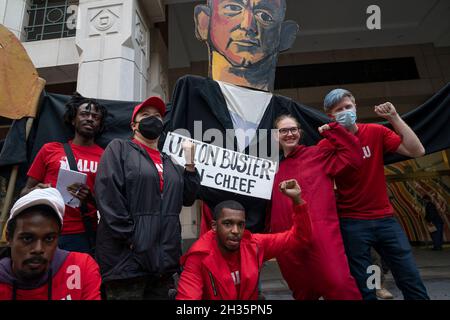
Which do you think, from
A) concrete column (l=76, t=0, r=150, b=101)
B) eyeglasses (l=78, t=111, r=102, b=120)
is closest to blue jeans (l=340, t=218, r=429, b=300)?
eyeglasses (l=78, t=111, r=102, b=120)

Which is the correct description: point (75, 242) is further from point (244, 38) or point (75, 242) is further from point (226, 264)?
point (244, 38)

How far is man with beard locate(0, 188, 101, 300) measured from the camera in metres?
1.67

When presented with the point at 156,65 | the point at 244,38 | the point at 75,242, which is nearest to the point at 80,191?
the point at 75,242

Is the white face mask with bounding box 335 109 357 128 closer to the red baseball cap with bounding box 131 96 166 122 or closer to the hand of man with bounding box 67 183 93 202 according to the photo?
the red baseball cap with bounding box 131 96 166 122

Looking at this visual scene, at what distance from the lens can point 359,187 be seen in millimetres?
2674

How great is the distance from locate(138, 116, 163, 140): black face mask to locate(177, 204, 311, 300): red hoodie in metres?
0.94

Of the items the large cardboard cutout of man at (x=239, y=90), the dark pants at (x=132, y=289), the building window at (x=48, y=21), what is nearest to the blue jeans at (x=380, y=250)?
the large cardboard cutout of man at (x=239, y=90)

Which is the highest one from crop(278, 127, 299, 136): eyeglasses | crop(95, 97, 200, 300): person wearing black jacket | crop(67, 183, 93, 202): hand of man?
crop(278, 127, 299, 136): eyeglasses

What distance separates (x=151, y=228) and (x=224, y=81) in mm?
2456

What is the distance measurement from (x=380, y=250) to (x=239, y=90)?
2.25 meters

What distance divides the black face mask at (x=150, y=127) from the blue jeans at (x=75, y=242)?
1001 mm
